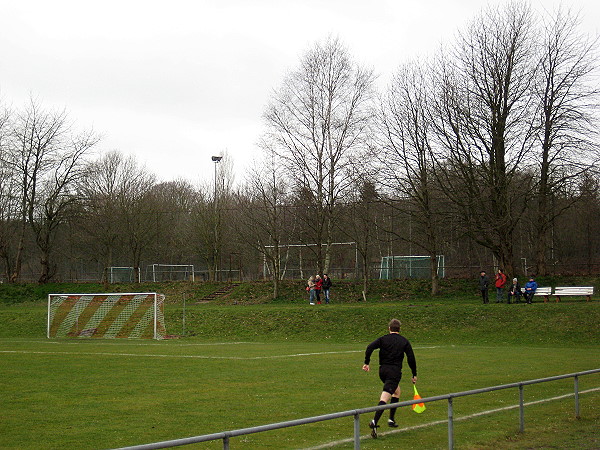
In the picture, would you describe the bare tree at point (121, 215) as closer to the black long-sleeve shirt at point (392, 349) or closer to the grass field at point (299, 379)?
the grass field at point (299, 379)

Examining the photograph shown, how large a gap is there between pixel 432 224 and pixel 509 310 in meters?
11.9

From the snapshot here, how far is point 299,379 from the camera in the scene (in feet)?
61.7

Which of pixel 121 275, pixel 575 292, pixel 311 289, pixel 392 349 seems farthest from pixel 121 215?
pixel 392 349

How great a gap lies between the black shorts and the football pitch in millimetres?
714

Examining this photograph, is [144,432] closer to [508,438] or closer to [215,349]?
[508,438]

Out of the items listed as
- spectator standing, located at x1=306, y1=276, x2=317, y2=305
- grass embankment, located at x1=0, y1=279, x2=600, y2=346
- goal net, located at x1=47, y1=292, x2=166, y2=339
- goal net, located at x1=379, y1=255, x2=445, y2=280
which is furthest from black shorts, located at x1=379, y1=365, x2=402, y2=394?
goal net, located at x1=379, y1=255, x2=445, y2=280

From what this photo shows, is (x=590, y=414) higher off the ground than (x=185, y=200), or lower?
lower

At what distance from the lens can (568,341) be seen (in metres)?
31.8

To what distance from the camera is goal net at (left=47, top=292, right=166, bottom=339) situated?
126 ft

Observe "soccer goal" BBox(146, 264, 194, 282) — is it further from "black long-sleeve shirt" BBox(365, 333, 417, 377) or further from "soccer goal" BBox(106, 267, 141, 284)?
"black long-sleeve shirt" BBox(365, 333, 417, 377)

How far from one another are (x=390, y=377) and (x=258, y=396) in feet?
15.6

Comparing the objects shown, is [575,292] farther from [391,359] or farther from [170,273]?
[170,273]

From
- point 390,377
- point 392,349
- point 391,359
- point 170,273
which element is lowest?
point 390,377

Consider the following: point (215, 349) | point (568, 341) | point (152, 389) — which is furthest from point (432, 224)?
point (152, 389)
